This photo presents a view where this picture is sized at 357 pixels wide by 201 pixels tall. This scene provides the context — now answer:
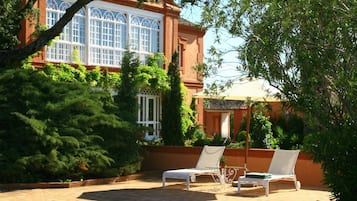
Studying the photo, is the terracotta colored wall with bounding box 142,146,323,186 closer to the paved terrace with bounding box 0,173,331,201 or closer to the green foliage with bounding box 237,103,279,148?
the paved terrace with bounding box 0,173,331,201

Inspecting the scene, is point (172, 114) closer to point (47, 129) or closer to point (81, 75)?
point (81, 75)

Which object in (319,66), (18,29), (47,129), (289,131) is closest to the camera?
(319,66)

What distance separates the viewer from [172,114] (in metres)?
23.6

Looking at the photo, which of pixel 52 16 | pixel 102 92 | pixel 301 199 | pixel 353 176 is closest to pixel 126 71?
pixel 102 92

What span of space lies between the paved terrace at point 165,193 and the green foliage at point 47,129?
33.4 inches

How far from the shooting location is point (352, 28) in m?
8.28

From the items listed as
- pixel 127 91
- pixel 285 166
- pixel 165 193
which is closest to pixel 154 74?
pixel 127 91

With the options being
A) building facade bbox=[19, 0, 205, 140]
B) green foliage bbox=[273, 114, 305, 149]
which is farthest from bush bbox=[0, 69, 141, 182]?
green foliage bbox=[273, 114, 305, 149]

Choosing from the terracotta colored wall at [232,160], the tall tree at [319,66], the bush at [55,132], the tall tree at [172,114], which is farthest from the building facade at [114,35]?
the tall tree at [319,66]

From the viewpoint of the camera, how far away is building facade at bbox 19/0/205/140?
23.2 m

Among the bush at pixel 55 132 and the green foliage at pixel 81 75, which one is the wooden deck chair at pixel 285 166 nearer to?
the bush at pixel 55 132

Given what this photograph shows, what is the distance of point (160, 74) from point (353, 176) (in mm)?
17452

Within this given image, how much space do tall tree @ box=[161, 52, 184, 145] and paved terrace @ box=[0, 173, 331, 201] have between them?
6188 mm

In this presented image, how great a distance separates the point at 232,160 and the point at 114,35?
911cm
